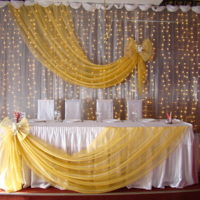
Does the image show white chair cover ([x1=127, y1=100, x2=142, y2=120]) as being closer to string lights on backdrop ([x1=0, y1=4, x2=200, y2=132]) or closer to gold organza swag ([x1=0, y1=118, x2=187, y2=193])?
string lights on backdrop ([x1=0, y1=4, x2=200, y2=132])

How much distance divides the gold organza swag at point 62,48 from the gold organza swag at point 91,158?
5.40 ft

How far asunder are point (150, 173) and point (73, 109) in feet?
6.06

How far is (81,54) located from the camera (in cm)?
476

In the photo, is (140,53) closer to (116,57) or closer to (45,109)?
(116,57)

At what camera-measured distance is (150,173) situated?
11.3 ft

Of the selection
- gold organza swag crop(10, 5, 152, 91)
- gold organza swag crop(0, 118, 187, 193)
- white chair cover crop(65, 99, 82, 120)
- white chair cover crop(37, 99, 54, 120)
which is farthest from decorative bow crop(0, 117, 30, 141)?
gold organza swag crop(10, 5, 152, 91)

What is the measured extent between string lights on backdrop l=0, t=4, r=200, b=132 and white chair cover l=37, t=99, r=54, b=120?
1.13 feet

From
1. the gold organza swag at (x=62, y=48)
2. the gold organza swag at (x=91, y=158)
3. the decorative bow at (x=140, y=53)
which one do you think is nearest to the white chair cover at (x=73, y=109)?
the gold organza swag at (x=62, y=48)

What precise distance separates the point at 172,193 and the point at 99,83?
2390 millimetres

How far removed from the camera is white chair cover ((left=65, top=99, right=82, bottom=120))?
14.8 ft

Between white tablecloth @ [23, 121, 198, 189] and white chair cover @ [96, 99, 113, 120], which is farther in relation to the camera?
white chair cover @ [96, 99, 113, 120]

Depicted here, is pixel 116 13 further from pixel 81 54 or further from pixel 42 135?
pixel 42 135

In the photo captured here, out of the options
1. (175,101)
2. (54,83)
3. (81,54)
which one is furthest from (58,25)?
(175,101)

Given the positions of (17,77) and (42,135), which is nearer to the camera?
(42,135)
